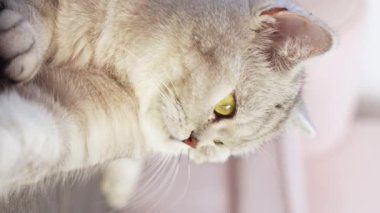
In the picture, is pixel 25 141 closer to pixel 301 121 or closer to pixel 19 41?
pixel 19 41

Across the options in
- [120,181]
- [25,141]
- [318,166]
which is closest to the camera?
[25,141]

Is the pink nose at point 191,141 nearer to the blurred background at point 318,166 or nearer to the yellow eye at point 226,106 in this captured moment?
the yellow eye at point 226,106

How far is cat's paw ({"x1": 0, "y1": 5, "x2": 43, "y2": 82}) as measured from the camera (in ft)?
2.60

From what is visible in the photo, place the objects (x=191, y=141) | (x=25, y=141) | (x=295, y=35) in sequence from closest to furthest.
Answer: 1. (x=25, y=141)
2. (x=295, y=35)
3. (x=191, y=141)

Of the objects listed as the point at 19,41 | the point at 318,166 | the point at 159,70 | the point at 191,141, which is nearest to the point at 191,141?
the point at 191,141

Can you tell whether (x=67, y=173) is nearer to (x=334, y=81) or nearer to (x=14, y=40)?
(x=14, y=40)

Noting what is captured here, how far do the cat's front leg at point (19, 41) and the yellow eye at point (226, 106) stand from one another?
1.02ft

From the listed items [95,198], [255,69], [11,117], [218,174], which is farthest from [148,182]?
[11,117]

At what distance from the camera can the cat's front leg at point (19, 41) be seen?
0.79m

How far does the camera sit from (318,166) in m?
1.66

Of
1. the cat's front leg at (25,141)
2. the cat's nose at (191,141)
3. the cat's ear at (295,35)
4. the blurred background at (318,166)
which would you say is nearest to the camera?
the cat's front leg at (25,141)

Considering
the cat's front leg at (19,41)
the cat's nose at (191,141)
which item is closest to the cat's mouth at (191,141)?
the cat's nose at (191,141)

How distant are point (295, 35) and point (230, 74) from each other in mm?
128

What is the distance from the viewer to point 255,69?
99 cm
